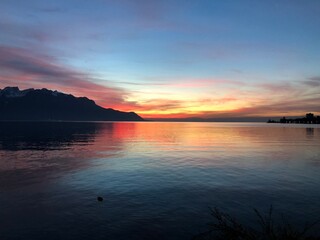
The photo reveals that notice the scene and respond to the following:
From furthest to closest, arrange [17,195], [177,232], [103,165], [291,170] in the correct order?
1. [103,165]
2. [291,170]
3. [17,195]
4. [177,232]

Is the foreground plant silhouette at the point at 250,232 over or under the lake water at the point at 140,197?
over

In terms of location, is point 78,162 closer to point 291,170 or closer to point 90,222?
point 90,222

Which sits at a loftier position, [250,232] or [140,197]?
[250,232]

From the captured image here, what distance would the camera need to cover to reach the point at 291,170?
119 ft

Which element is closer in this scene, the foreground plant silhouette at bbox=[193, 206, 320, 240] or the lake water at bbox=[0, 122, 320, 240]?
the foreground plant silhouette at bbox=[193, 206, 320, 240]

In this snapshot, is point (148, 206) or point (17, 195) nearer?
point (148, 206)

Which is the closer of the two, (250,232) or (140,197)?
(250,232)

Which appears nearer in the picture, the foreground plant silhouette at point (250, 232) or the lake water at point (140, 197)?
the foreground plant silhouette at point (250, 232)

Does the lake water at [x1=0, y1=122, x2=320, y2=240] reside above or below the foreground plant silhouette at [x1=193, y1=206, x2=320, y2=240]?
below

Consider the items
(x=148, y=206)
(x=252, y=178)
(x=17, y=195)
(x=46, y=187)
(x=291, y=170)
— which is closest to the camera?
(x=148, y=206)

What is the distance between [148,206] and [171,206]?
182 cm

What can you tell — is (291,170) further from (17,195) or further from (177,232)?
(17,195)

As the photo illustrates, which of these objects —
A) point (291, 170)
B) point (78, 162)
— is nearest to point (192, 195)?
point (291, 170)

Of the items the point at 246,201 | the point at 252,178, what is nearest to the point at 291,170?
the point at 252,178
